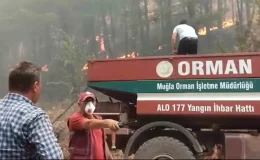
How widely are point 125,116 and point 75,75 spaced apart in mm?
17873

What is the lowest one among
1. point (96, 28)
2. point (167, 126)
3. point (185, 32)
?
point (167, 126)

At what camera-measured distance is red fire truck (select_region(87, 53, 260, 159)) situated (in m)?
5.35

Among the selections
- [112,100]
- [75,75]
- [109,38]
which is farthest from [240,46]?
[109,38]

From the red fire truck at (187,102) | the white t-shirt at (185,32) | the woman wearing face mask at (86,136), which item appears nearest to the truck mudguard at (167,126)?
the red fire truck at (187,102)

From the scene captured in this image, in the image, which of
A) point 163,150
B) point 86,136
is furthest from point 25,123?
point 163,150

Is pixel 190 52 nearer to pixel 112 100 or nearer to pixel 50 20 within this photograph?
pixel 112 100

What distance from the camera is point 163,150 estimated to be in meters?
5.46

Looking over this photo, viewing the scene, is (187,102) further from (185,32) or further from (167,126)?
(185,32)

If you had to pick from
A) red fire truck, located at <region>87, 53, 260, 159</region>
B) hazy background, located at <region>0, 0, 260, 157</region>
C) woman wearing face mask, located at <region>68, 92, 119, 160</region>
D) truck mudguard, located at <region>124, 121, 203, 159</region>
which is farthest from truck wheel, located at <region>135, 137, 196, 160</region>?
hazy background, located at <region>0, 0, 260, 157</region>

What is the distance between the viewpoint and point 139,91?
5777 millimetres

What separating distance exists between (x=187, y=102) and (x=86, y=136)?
2.30 meters

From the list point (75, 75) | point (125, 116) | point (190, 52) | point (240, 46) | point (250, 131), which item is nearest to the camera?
point (250, 131)

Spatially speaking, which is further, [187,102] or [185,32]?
[185,32]

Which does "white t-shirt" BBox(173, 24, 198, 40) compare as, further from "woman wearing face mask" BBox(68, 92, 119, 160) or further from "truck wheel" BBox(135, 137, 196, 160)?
"woman wearing face mask" BBox(68, 92, 119, 160)
